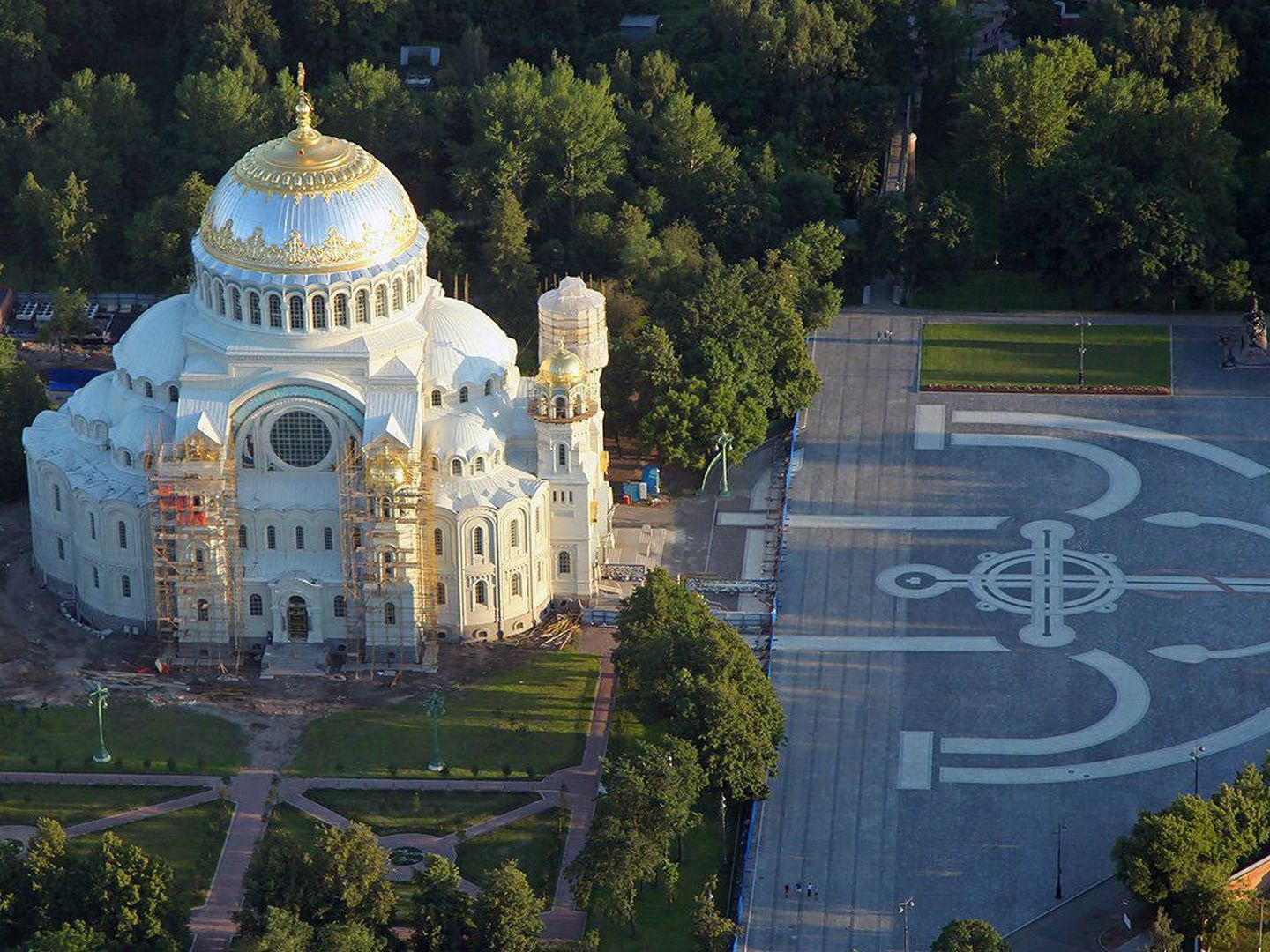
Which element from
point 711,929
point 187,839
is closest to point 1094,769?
point 711,929

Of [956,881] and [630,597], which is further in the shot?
[630,597]

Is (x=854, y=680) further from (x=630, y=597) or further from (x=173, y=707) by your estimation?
(x=173, y=707)

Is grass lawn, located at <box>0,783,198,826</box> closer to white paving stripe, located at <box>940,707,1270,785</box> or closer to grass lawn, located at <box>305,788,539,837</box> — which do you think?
grass lawn, located at <box>305,788,539,837</box>

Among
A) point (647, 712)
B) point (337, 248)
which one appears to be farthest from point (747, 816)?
point (337, 248)

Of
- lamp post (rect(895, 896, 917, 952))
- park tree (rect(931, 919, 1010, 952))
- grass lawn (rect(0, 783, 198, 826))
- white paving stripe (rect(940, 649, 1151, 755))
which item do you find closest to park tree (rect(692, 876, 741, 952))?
lamp post (rect(895, 896, 917, 952))

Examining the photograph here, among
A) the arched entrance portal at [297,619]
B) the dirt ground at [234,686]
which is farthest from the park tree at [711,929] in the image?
the arched entrance portal at [297,619]
